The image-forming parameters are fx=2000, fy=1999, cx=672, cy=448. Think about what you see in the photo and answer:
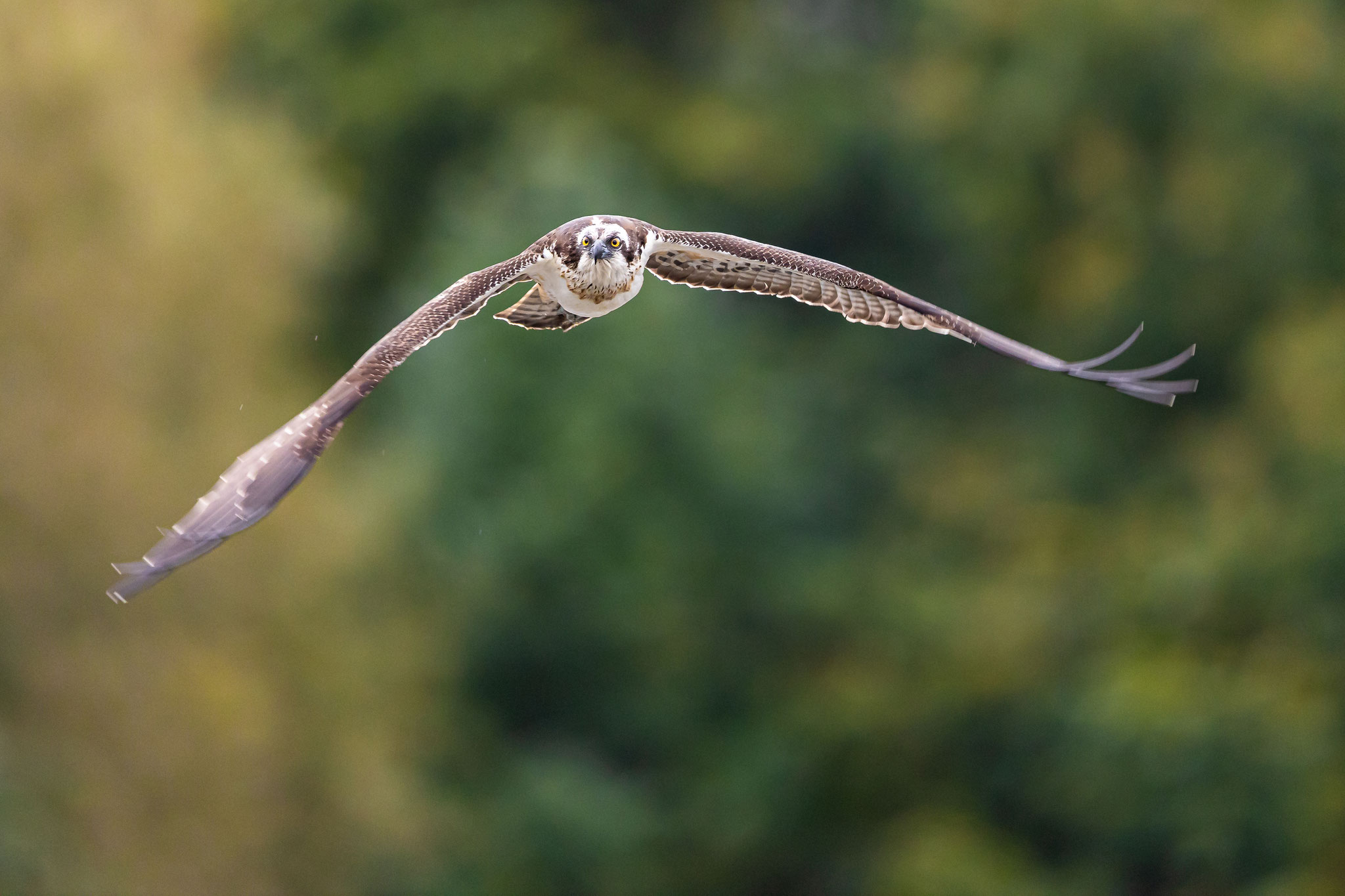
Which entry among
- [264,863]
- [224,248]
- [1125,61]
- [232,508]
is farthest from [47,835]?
[1125,61]

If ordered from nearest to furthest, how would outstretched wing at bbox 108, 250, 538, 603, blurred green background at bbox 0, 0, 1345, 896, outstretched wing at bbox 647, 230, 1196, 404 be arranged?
outstretched wing at bbox 108, 250, 538, 603 < outstretched wing at bbox 647, 230, 1196, 404 < blurred green background at bbox 0, 0, 1345, 896

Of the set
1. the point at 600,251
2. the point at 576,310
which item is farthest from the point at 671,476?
the point at 600,251

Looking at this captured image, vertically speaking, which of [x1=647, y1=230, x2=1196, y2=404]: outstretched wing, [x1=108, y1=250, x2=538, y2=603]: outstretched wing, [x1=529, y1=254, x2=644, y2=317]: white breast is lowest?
[x1=108, y1=250, x2=538, y2=603]: outstretched wing

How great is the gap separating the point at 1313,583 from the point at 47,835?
50.1 feet

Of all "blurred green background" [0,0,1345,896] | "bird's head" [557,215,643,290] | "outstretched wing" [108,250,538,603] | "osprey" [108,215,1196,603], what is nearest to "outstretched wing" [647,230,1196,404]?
"osprey" [108,215,1196,603]

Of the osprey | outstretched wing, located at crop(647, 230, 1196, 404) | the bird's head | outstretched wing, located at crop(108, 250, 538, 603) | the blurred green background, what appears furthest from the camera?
the blurred green background

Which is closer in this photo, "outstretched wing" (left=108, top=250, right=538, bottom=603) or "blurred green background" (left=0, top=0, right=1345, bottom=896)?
"outstretched wing" (left=108, top=250, right=538, bottom=603)

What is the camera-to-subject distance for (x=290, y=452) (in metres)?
8.62

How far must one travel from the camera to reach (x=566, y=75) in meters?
34.6

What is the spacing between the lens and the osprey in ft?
26.9

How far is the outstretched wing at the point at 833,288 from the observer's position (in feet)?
31.3

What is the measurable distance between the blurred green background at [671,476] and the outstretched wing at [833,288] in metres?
8.42

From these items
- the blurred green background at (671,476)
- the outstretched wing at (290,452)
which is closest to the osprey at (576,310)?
the outstretched wing at (290,452)

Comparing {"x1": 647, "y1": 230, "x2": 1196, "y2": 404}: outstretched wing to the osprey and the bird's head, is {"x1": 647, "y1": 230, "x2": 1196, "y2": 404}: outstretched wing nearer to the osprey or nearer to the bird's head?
the osprey
